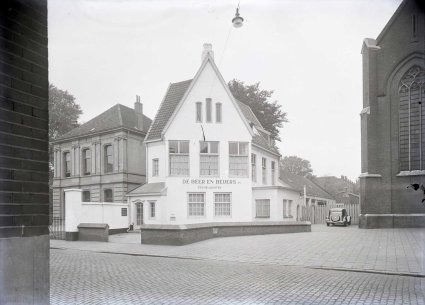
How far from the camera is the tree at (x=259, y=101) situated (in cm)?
3525

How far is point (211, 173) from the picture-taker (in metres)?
26.9

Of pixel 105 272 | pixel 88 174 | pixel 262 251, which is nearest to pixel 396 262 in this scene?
pixel 262 251

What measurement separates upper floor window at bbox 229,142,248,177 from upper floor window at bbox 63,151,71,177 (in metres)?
15.2

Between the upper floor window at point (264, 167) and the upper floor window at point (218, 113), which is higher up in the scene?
the upper floor window at point (218, 113)

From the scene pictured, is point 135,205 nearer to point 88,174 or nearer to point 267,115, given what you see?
point 88,174

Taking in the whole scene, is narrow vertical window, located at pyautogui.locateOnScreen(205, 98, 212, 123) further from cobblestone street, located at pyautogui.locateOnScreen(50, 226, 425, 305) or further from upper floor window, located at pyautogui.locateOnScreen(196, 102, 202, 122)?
cobblestone street, located at pyautogui.locateOnScreen(50, 226, 425, 305)

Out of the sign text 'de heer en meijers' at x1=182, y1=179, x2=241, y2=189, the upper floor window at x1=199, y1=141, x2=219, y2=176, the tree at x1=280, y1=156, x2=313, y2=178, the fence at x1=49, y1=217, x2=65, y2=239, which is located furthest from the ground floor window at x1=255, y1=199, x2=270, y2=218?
the tree at x1=280, y1=156, x2=313, y2=178

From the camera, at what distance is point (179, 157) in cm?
2659

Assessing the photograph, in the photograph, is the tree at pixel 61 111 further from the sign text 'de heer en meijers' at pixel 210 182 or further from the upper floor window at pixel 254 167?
the upper floor window at pixel 254 167

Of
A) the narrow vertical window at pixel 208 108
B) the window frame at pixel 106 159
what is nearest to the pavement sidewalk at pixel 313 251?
the narrow vertical window at pixel 208 108

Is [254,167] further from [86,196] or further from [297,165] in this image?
[297,165]

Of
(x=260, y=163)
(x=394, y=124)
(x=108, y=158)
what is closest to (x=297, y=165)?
(x=260, y=163)

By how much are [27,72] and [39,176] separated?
127 centimetres

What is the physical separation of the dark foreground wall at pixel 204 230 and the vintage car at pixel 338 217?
7.51m
